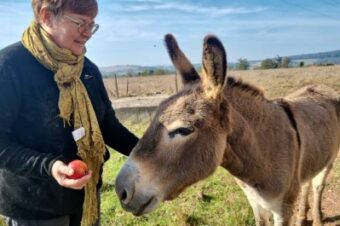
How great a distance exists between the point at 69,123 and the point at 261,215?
213cm

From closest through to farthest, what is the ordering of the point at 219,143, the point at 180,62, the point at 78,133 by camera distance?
the point at 78,133
the point at 219,143
the point at 180,62

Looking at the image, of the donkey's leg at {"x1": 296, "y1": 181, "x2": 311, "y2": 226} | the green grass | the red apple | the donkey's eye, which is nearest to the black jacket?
the red apple

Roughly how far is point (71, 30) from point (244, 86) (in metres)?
1.30

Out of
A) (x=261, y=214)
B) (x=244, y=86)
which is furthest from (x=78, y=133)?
(x=261, y=214)

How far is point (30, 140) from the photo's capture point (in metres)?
2.16

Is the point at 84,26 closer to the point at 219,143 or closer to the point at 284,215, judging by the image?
the point at 219,143

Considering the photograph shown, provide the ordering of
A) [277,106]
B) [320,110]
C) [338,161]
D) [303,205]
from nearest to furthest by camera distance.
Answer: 1. [277,106]
2. [320,110]
3. [303,205]
4. [338,161]

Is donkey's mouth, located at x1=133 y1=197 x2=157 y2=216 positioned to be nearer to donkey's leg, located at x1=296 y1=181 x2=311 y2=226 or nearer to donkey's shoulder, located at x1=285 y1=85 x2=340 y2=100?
donkey's shoulder, located at x1=285 y1=85 x2=340 y2=100

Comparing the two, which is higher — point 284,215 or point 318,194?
point 284,215

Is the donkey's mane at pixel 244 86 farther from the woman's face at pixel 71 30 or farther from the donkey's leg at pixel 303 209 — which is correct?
the donkey's leg at pixel 303 209

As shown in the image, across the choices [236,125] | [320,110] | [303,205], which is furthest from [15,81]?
[303,205]

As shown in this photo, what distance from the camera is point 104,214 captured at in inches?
191

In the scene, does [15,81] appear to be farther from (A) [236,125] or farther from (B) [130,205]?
(A) [236,125]

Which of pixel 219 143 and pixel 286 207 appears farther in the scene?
pixel 286 207
